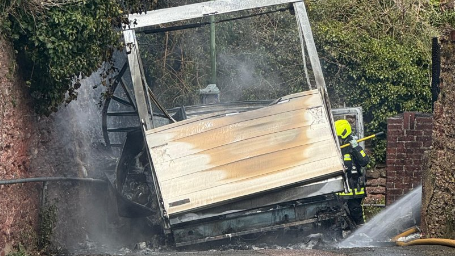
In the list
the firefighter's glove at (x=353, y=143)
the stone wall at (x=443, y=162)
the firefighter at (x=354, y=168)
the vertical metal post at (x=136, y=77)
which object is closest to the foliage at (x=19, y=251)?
the vertical metal post at (x=136, y=77)

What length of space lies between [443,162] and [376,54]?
6.32 metres

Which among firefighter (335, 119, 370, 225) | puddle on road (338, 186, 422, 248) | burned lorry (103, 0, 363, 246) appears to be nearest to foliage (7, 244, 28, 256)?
burned lorry (103, 0, 363, 246)

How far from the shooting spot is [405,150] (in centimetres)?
1268

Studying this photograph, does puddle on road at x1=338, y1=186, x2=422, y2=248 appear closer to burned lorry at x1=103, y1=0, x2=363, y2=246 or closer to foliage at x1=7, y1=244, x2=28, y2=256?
burned lorry at x1=103, y1=0, x2=363, y2=246

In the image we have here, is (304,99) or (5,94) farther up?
(5,94)

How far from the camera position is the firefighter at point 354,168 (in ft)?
35.1

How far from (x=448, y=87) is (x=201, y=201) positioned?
290 cm

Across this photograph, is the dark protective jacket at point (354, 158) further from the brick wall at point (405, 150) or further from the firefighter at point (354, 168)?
the brick wall at point (405, 150)

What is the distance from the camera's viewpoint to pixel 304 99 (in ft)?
30.0

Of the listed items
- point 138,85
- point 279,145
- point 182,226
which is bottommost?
point 182,226

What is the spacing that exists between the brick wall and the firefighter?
6.01ft

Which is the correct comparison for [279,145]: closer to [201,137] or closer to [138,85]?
[201,137]

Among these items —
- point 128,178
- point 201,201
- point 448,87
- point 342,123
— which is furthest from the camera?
point 342,123

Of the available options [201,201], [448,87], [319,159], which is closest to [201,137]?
[201,201]
